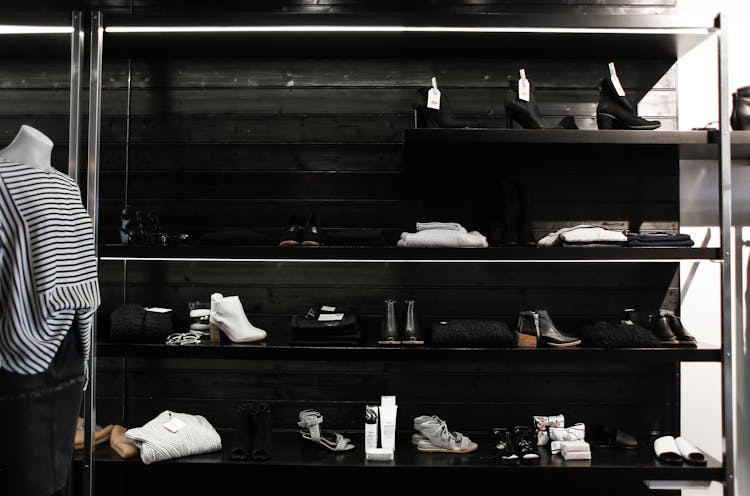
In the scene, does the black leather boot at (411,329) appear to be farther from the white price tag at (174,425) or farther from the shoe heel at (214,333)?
the white price tag at (174,425)

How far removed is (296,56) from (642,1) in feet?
5.32

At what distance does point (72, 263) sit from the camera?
177 centimetres

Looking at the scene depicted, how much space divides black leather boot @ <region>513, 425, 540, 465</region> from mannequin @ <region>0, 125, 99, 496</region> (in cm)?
160

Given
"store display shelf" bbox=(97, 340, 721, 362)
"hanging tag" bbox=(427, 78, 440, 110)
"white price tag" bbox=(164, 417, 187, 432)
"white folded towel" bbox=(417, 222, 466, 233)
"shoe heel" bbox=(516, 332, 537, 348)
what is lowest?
"white price tag" bbox=(164, 417, 187, 432)

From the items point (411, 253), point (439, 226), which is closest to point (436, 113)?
point (439, 226)

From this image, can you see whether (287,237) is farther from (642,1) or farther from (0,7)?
(642,1)

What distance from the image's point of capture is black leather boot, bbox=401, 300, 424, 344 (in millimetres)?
2396

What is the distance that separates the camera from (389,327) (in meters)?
2.45

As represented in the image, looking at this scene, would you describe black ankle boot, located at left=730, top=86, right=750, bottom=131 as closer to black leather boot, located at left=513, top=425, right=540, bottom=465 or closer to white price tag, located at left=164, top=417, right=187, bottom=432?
black leather boot, located at left=513, top=425, right=540, bottom=465

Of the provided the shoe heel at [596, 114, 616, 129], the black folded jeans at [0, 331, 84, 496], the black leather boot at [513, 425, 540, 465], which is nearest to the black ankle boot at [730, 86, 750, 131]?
the shoe heel at [596, 114, 616, 129]

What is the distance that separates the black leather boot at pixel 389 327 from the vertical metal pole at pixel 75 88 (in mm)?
1310

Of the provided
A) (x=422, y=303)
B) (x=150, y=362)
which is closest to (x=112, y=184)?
(x=150, y=362)

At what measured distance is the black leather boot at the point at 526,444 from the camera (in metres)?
2.33

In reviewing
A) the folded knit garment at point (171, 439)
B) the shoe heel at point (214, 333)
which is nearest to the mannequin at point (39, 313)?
the folded knit garment at point (171, 439)
